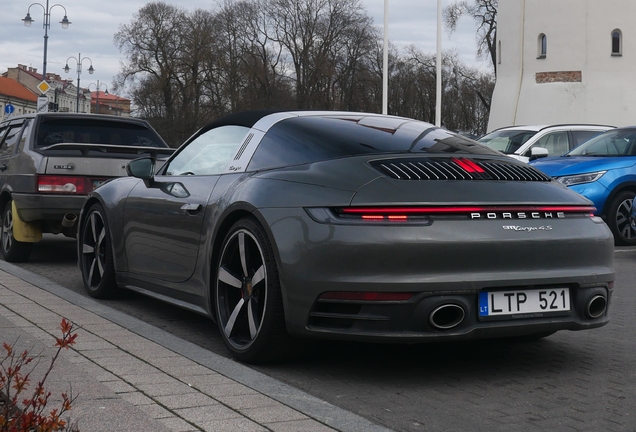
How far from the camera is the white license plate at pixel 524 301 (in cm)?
459

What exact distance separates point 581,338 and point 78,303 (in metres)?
3.54

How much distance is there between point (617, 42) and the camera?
50.1 metres

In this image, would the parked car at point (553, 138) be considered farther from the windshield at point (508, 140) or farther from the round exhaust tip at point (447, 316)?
the round exhaust tip at point (447, 316)

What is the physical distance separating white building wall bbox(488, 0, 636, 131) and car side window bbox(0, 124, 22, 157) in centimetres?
4224

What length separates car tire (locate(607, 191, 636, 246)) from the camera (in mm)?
12891

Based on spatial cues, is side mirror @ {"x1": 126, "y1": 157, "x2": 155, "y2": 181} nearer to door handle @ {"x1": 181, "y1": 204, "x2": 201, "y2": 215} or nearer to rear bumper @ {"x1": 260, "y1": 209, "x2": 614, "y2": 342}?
door handle @ {"x1": 181, "y1": 204, "x2": 201, "y2": 215}

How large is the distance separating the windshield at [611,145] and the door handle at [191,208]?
928cm

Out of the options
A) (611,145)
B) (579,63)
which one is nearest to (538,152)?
(611,145)

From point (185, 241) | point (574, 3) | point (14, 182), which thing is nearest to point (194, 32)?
point (574, 3)

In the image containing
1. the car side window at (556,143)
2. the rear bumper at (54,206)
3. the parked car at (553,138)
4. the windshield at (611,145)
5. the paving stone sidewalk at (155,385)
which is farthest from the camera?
the car side window at (556,143)

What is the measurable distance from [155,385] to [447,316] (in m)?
1.40

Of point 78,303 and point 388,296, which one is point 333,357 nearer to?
point 388,296

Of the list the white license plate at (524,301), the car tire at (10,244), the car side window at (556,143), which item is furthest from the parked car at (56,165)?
the car side window at (556,143)

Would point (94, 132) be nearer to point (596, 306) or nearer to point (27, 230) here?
point (27, 230)
